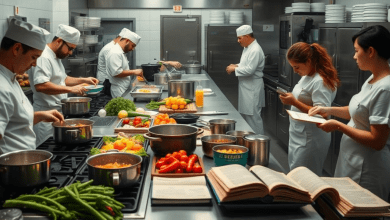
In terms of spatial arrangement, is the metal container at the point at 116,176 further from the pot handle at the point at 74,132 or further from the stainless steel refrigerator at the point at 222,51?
the stainless steel refrigerator at the point at 222,51

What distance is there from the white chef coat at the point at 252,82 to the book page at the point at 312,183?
13.9 feet

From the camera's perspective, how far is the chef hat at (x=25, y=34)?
2.21 metres

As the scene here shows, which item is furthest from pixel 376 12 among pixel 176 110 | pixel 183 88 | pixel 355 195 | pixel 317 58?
pixel 355 195

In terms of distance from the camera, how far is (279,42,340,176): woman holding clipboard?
10.7 feet

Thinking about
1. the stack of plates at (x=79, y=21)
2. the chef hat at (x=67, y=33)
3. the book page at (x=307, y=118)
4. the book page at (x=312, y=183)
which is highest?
the stack of plates at (x=79, y=21)

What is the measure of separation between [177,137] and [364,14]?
2.77 metres

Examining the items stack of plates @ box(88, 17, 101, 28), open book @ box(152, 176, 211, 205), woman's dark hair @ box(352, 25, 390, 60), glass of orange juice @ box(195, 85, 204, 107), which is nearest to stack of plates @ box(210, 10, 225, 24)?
stack of plates @ box(88, 17, 101, 28)

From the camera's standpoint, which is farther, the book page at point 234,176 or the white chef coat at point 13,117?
the white chef coat at point 13,117

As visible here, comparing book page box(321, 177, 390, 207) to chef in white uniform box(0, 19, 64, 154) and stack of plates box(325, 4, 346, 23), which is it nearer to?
chef in white uniform box(0, 19, 64, 154)

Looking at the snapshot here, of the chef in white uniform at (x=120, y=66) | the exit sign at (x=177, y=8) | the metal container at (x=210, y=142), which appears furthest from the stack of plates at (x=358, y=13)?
the exit sign at (x=177, y=8)

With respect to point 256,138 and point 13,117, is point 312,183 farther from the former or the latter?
point 13,117

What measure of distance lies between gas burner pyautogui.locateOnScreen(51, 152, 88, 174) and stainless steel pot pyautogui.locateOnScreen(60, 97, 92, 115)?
1.06 metres

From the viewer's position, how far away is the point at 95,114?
141 inches

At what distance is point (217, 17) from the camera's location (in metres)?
8.07
